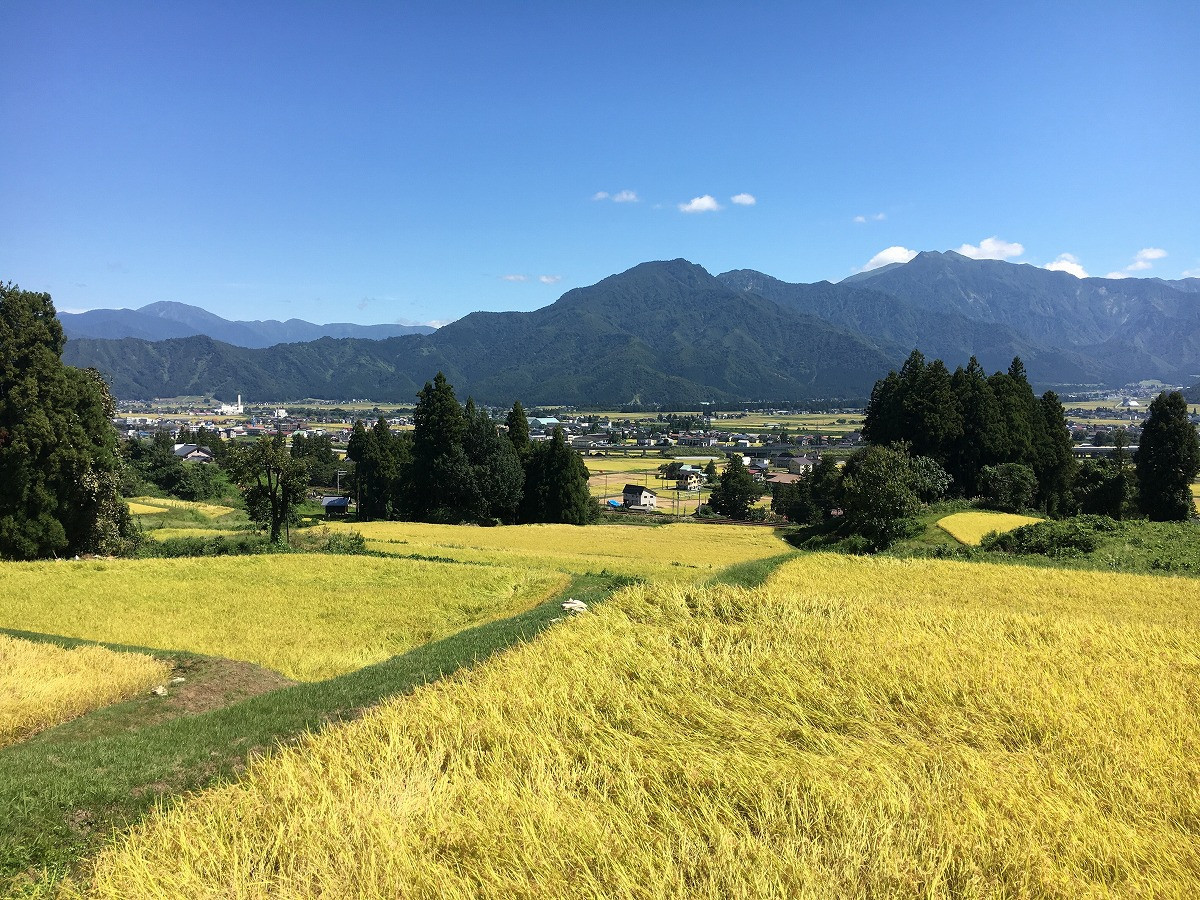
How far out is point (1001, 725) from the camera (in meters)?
7.77

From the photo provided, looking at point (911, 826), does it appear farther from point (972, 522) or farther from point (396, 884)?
point (972, 522)

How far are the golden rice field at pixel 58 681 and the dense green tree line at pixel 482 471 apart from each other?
32377 mm

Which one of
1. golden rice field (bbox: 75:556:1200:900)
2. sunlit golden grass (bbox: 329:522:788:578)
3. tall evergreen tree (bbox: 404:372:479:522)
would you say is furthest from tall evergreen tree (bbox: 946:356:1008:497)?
golden rice field (bbox: 75:556:1200:900)

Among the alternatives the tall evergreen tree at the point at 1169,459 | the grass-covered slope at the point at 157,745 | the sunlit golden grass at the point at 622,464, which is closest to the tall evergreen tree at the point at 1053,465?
the tall evergreen tree at the point at 1169,459

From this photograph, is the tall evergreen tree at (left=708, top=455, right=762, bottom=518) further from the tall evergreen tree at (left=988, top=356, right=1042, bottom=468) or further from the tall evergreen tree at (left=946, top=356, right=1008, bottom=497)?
the tall evergreen tree at (left=988, top=356, right=1042, bottom=468)

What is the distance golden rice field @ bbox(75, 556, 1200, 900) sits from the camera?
486cm

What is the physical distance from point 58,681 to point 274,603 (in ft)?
26.5

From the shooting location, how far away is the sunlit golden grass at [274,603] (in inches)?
639

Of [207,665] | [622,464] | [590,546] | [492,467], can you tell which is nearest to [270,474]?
[492,467]

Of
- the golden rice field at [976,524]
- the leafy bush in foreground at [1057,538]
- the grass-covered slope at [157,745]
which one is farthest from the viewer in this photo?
the golden rice field at [976,524]

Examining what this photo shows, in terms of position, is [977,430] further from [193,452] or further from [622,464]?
[193,452]

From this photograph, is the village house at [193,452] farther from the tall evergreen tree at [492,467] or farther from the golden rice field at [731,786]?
the golden rice field at [731,786]

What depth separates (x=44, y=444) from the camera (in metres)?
26.0

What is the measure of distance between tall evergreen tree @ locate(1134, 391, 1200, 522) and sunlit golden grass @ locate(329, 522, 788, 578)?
70.9ft
